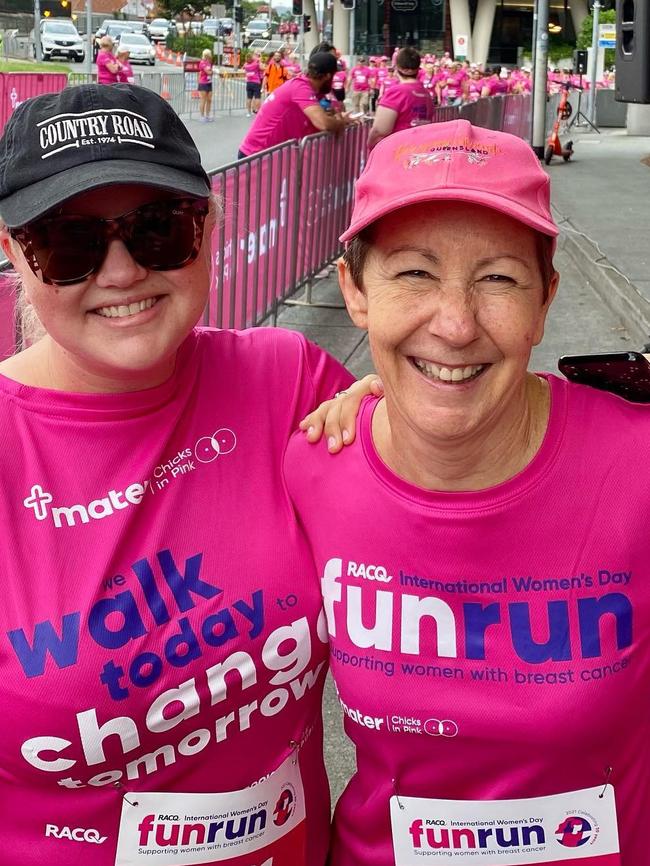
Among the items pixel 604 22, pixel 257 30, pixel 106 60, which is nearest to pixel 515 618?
pixel 106 60

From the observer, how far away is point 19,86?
18094 mm

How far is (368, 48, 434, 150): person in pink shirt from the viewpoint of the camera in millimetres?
10547

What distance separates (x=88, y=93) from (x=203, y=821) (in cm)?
124

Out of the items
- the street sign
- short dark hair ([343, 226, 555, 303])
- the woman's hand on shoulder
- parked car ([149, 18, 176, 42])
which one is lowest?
the woman's hand on shoulder

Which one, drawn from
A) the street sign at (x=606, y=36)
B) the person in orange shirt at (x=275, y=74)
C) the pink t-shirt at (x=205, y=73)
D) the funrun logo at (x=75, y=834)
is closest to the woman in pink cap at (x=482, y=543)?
the funrun logo at (x=75, y=834)

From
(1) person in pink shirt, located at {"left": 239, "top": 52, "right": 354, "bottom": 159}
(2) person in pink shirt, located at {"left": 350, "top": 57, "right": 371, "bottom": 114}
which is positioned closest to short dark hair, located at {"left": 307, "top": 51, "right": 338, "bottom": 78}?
(1) person in pink shirt, located at {"left": 239, "top": 52, "right": 354, "bottom": 159}

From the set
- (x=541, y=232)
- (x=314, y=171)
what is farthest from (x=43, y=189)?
(x=314, y=171)

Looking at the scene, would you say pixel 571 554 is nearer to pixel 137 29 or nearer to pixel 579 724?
pixel 579 724

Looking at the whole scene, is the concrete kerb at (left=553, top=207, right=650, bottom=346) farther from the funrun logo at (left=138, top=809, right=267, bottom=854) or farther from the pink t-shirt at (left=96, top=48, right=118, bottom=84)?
the pink t-shirt at (left=96, top=48, right=118, bottom=84)

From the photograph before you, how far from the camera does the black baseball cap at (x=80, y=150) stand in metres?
1.63

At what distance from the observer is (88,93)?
5.59 feet

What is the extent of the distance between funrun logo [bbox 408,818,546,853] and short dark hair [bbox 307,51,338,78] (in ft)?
27.7

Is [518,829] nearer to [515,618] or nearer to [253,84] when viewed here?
[515,618]

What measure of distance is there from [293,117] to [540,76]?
10911 millimetres
